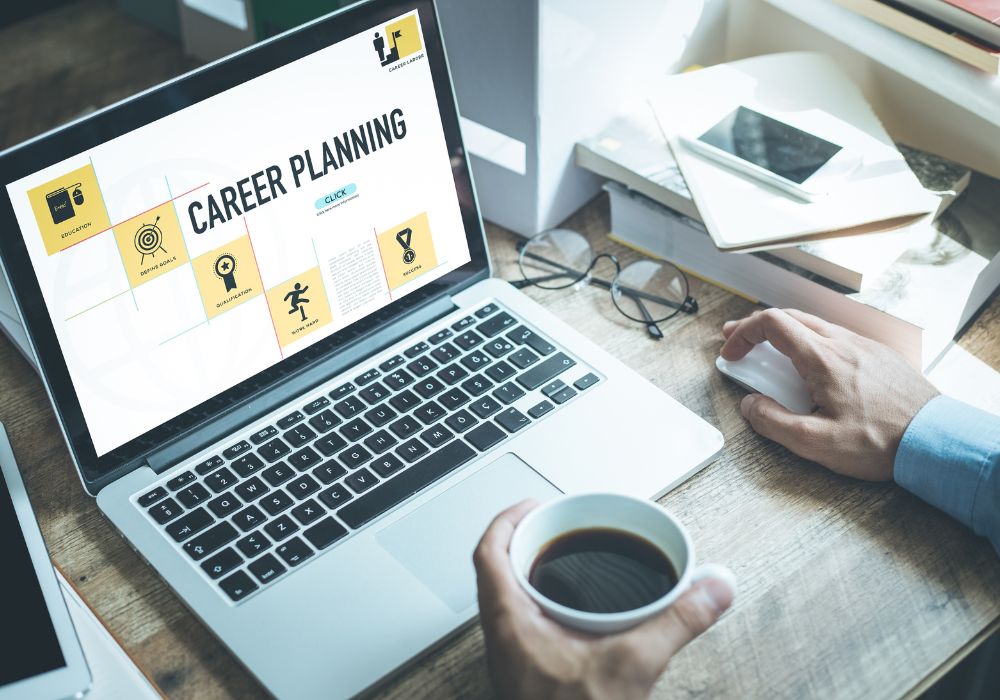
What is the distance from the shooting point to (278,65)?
82 centimetres

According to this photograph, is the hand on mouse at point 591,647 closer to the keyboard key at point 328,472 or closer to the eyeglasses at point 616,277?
the keyboard key at point 328,472

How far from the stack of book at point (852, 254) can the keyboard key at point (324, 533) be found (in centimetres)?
47

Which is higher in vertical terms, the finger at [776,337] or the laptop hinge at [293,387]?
the laptop hinge at [293,387]

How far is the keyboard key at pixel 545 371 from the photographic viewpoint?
36.0 inches

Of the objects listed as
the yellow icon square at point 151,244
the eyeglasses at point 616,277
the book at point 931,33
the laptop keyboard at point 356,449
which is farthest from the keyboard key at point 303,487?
the book at point 931,33

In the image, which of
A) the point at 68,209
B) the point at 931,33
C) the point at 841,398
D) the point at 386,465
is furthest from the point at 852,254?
the point at 68,209

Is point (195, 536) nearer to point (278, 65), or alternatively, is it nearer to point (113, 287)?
point (113, 287)

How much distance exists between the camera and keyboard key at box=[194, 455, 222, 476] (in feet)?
2.77

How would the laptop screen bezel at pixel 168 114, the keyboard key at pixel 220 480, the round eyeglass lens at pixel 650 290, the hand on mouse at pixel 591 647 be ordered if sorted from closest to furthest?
the hand on mouse at pixel 591 647
the laptop screen bezel at pixel 168 114
the keyboard key at pixel 220 480
the round eyeglass lens at pixel 650 290

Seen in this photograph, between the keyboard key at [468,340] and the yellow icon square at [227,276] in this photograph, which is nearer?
the yellow icon square at [227,276]

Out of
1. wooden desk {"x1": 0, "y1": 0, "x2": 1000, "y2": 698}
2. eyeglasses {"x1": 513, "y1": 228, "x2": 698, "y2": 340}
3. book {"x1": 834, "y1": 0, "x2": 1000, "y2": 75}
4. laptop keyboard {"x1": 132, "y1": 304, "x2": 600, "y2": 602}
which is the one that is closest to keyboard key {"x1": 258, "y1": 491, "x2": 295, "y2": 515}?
laptop keyboard {"x1": 132, "y1": 304, "x2": 600, "y2": 602}

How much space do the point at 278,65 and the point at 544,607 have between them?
49cm

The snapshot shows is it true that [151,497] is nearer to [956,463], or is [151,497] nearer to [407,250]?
[407,250]

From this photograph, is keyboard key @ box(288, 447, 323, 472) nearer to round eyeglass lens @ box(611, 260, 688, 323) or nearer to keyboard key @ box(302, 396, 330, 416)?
keyboard key @ box(302, 396, 330, 416)
